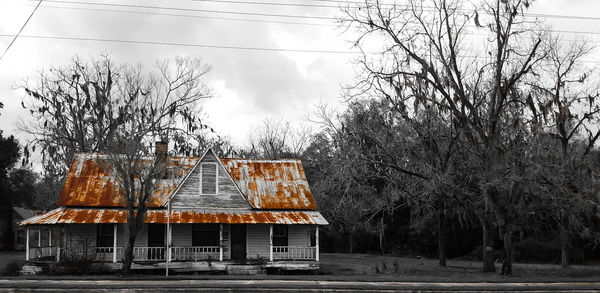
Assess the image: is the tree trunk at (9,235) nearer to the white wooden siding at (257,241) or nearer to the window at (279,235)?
the white wooden siding at (257,241)

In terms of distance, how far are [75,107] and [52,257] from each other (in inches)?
648

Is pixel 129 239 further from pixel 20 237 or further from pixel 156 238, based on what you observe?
pixel 20 237

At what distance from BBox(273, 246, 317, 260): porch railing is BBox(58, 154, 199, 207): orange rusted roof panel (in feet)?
20.9

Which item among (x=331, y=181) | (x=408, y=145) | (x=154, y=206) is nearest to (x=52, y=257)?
(x=154, y=206)

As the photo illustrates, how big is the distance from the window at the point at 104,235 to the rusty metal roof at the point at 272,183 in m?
7.07

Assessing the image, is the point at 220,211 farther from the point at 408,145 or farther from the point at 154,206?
the point at 408,145

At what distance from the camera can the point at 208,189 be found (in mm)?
30703

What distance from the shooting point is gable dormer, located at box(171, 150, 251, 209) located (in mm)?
30297

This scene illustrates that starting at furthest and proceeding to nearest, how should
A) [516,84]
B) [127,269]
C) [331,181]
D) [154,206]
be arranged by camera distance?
[154,206] → [331,181] → [516,84] → [127,269]

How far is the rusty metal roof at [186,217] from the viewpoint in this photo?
89.9ft

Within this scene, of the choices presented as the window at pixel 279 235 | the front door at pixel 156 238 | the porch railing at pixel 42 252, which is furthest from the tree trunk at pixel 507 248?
the porch railing at pixel 42 252

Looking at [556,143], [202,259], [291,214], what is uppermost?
[556,143]

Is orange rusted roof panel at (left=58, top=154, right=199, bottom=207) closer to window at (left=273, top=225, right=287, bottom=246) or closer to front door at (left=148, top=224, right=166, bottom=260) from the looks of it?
front door at (left=148, top=224, right=166, bottom=260)

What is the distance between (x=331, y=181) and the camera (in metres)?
27.7
